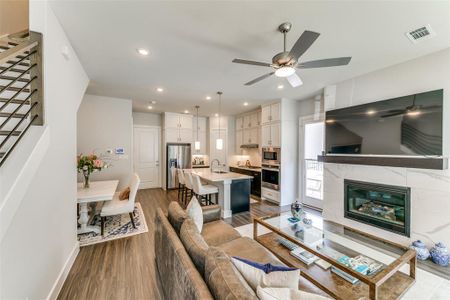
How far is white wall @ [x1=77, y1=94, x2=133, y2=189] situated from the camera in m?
4.41

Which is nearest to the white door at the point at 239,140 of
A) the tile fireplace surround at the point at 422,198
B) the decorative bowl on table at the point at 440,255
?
the tile fireplace surround at the point at 422,198

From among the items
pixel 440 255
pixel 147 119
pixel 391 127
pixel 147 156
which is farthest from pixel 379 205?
pixel 147 119

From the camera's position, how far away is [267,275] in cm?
108

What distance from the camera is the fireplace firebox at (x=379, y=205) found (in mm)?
2826

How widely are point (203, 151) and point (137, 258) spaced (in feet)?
17.2

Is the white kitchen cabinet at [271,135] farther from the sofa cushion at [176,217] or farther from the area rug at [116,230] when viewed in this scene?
the area rug at [116,230]

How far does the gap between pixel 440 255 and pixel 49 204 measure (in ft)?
15.6

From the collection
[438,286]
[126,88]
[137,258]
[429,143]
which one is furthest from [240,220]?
[126,88]

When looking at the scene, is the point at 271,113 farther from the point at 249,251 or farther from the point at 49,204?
the point at 49,204

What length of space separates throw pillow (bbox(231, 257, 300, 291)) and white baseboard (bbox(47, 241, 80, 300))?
2013 mm

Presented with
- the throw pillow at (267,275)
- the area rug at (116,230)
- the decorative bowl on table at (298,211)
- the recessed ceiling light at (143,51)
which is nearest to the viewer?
the throw pillow at (267,275)

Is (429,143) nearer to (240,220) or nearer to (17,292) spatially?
(240,220)

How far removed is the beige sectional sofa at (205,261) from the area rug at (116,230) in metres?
1.50

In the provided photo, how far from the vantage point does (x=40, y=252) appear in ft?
5.24
